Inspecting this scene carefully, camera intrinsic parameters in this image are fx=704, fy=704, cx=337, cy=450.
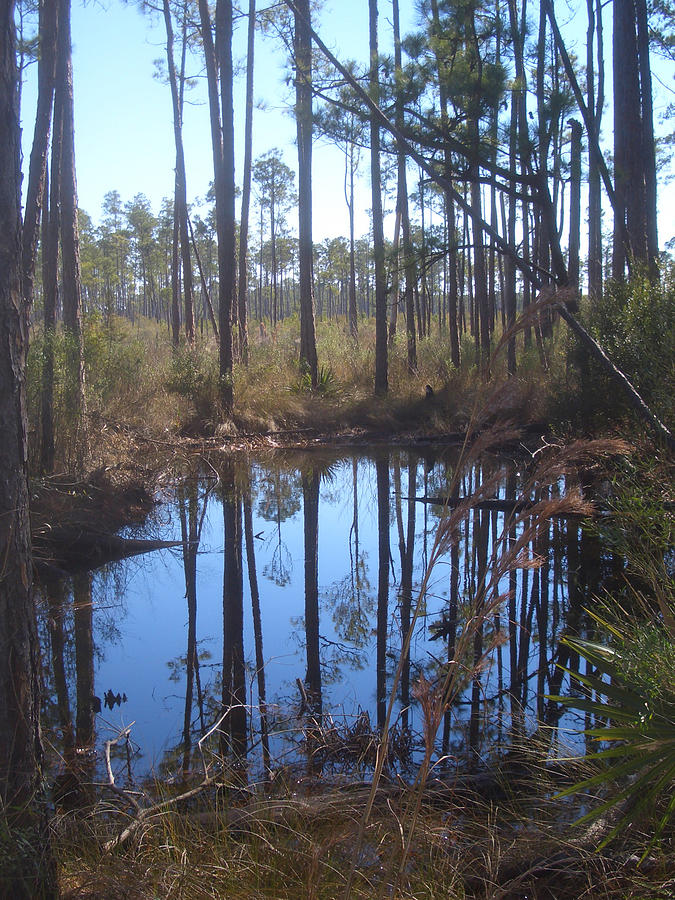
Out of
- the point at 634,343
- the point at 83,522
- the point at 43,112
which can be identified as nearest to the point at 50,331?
the point at 43,112

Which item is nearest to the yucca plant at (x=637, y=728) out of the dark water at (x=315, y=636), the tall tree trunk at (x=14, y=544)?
the dark water at (x=315, y=636)

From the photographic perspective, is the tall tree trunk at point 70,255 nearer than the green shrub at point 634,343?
No

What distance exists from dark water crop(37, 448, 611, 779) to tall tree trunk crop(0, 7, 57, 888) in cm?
90

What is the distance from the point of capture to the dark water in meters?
3.46

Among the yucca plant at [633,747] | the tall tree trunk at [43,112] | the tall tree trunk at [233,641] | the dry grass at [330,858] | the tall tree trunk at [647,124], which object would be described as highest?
the tall tree trunk at [647,124]

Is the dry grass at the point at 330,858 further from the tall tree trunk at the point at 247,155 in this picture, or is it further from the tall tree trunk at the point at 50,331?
the tall tree trunk at the point at 247,155

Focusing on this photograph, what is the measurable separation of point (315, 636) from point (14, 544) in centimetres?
316

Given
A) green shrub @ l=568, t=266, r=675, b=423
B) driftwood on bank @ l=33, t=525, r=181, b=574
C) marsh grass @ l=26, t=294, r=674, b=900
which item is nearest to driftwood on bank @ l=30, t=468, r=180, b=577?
driftwood on bank @ l=33, t=525, r=181, b=574

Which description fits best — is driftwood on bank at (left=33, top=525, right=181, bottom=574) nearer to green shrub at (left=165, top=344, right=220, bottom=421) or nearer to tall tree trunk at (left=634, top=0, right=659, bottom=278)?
green shrub at (left=165, top=344, right=220, bottom=421)

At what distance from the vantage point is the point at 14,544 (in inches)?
90.1

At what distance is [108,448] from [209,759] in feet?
24.4

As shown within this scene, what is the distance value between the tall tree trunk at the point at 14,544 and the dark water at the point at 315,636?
0.90 metres

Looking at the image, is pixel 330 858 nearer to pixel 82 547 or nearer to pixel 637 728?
pixel 637 728

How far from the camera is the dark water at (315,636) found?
346 centimetres
